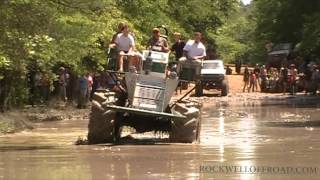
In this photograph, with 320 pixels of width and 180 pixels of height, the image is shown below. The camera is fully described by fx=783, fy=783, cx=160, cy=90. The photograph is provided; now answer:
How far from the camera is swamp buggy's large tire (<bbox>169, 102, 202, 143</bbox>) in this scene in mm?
16297

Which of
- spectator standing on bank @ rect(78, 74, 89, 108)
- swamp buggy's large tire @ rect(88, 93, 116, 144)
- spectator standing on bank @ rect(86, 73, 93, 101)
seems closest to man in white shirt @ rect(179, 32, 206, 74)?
swamp buggy's large tire @ rect(88, 93, 116, 144)

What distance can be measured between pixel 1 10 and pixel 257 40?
2369 inches

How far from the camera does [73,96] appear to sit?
34438mm

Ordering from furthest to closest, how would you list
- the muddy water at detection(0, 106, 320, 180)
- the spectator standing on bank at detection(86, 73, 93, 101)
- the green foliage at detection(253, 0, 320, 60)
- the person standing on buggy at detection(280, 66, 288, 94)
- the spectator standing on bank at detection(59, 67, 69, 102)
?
the green foliage at detection(253, 0, 320, 60), the person standing on buggy at detection(280, 66, 288, 94), the spectator standing on bank at detection(86, 73, 93, 101), the spectator standing on bank at detection(59, 67, 69, 102), the muddy water at detection(0, 106, 320, 180)

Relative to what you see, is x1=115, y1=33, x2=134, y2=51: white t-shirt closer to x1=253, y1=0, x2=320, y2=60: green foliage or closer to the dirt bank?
the dirt bank

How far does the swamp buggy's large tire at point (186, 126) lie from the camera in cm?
1630

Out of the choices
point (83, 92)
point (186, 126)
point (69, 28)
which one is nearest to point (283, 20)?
point (83, 92)

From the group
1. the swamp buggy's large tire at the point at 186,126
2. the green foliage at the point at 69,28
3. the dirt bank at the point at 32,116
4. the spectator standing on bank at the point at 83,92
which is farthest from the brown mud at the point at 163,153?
the spectator standing on bank at the point at 83,92

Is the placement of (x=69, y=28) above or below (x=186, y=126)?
above

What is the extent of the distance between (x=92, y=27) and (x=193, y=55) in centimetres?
1128

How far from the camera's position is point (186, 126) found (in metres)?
16.3

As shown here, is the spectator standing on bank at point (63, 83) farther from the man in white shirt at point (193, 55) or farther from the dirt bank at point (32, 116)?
the man in white shirt at point (193, 55)

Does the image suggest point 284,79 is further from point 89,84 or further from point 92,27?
point 92,27

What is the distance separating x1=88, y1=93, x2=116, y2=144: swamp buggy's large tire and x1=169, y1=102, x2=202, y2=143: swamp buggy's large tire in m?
1.30
